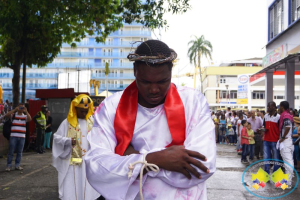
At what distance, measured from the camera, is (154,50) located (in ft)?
6.94

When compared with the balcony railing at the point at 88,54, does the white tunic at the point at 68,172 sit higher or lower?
lower

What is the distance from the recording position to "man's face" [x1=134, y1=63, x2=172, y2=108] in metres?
2.10

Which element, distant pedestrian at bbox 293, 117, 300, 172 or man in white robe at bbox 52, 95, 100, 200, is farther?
distant pedestrian at bbox 293, 117, 300, 172

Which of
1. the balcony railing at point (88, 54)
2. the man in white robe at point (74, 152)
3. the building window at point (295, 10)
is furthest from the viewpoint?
the balcony railing at point (88, 54)

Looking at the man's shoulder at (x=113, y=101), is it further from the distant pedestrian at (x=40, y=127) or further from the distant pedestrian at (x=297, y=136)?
the distant pedestrian at (x=40, y=127)

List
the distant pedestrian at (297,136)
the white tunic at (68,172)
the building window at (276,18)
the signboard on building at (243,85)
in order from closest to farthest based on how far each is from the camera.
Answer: the white tunic at (68,172) < the distant pedestrian at (297,136) < the building window at (276,18) < the signboard on building at (243,85)

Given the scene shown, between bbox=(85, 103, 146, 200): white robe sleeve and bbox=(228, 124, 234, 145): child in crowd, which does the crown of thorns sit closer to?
bbox=(85, 103, 146, 200): white robe sleeve

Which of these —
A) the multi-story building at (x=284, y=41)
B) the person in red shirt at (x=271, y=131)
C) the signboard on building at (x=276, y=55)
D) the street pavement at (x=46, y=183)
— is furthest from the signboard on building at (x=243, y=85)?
the person in red shirt at (x=271, y=131)

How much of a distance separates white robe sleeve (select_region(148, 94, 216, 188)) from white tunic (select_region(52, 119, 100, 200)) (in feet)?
12.1

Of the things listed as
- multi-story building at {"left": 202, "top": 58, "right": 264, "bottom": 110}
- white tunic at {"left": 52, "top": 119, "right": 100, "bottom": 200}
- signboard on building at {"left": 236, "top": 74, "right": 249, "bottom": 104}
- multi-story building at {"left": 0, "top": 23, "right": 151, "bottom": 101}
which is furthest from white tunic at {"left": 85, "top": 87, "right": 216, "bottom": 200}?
multi-story building at {"left": 0, "top": 23, "right": 151, "bottom": 101}

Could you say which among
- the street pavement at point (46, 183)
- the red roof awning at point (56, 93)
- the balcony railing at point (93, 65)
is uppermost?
the balcony railing at point (93, 65)

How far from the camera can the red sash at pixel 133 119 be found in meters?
2.13

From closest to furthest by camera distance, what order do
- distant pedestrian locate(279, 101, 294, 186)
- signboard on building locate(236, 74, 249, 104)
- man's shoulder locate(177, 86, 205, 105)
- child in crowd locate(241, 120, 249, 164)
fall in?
man's shoulder locate(177, 86, 205, 105) → distant pedestrian locate(279, 101, 294, 186) → child in crowd locate(241, 120, 249, 164) → signboard on building locate(236, 74, 249, 104)

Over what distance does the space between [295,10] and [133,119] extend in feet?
53.4
